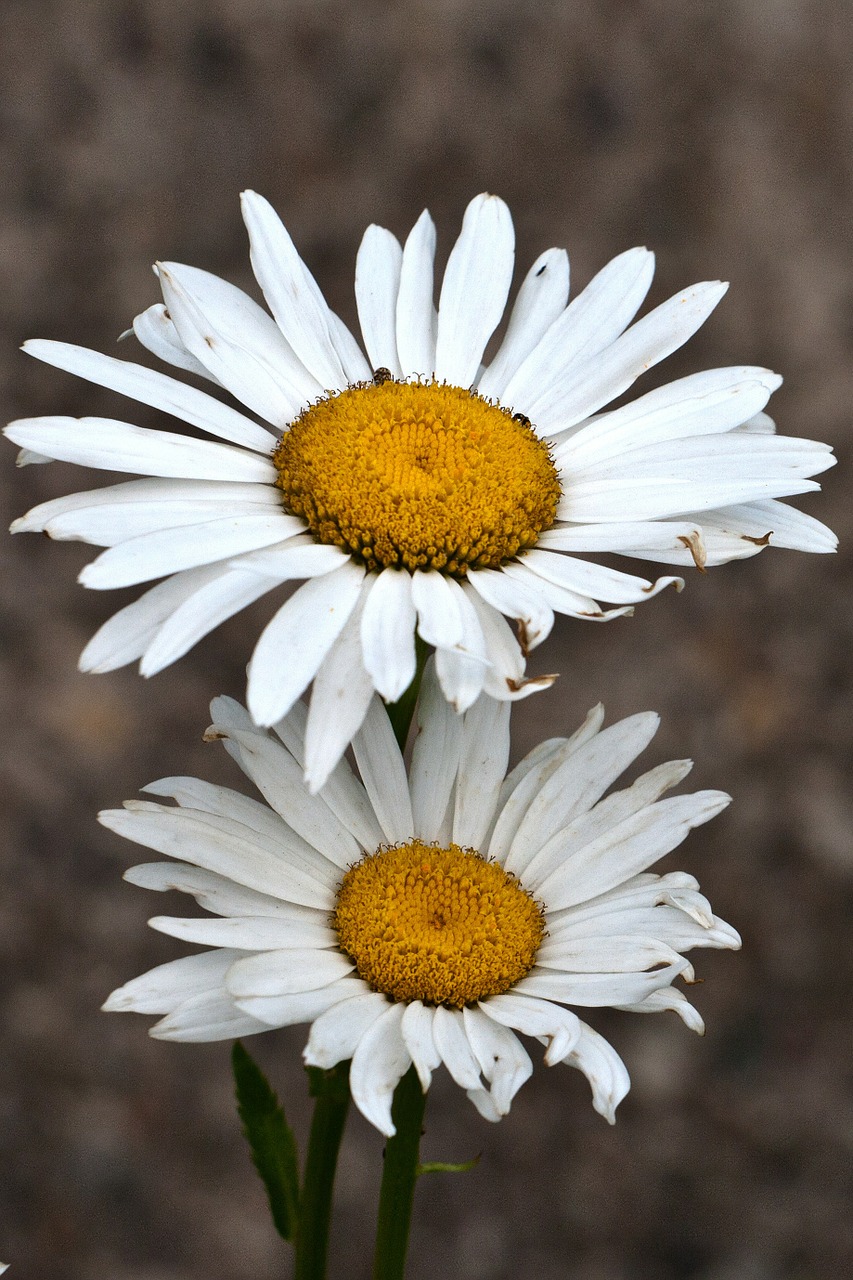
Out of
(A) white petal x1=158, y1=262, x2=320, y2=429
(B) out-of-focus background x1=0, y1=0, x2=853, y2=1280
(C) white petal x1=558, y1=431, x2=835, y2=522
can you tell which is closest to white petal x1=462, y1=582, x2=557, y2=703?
(C) white petal x1=558, y1=431, x2=835, y2=522

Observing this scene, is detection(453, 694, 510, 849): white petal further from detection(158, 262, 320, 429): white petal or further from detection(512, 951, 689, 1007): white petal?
detection(158, 262, 320, 429): white petal

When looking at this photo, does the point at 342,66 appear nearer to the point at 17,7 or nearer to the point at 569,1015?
the point at 17,7

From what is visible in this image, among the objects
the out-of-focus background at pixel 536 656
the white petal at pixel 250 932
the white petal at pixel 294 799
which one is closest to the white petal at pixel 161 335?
the white petal at pixel 294 799

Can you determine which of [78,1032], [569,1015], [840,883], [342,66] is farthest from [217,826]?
[342,66]

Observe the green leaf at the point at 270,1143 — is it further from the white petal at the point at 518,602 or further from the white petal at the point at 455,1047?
the white petal at the point at 518,602

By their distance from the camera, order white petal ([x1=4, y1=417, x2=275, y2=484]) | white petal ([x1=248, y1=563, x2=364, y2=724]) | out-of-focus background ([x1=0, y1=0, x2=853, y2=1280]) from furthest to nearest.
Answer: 1. out-of-focus background ([x1=0, y1=0, x2=853, y2=1280])
2. white petal ([x1=4, y1=417, x2=275, y2=484])
3. white petal ([x1=248, y1=563, x2=364, y2=724])

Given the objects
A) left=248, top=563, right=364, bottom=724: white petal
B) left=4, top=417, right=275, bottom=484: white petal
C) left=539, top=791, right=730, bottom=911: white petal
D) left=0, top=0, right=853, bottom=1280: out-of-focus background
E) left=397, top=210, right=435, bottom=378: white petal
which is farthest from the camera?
left=0, top=0, right=853, bottom=1280: out-of-focus background
